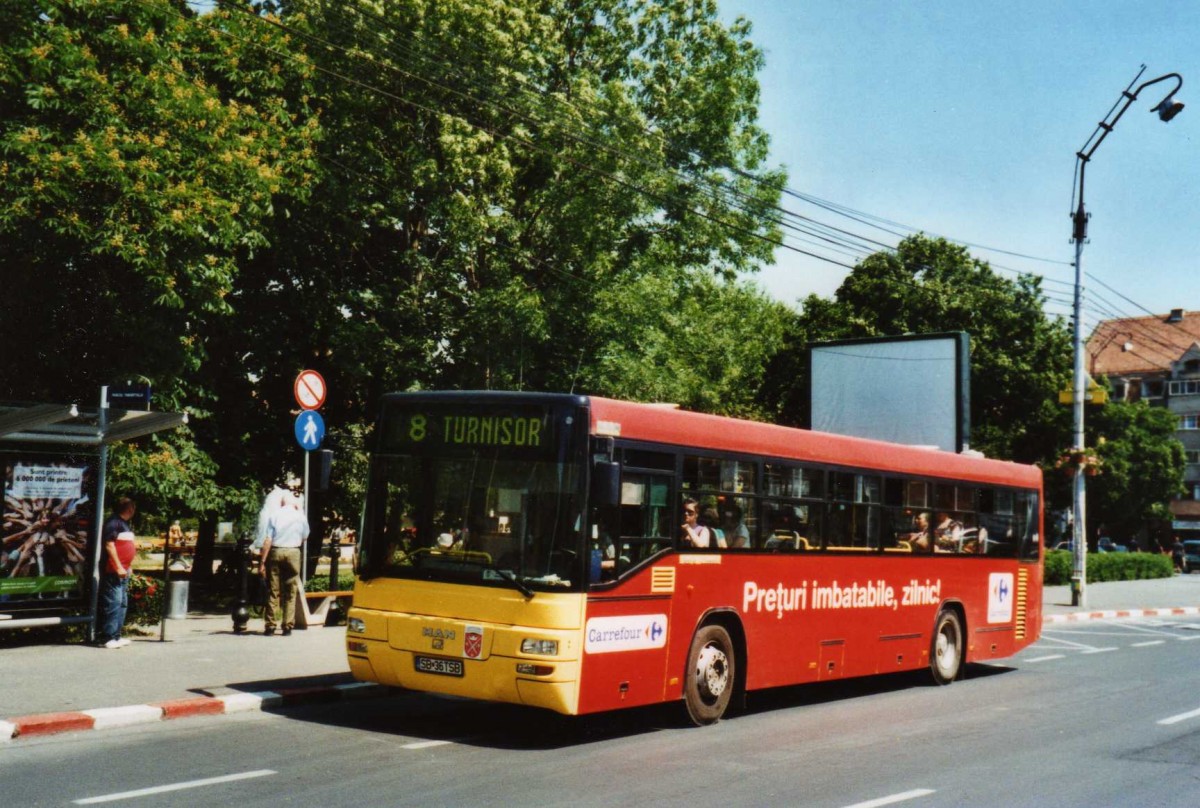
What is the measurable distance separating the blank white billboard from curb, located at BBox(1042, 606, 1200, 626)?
6.65m

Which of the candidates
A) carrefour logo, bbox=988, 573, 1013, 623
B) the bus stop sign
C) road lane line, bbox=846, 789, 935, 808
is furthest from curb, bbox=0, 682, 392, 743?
carrefour logo, bbox=988, 573, 1013, 623

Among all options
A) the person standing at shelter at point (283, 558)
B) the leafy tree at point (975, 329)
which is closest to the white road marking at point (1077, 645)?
the person standing at shelter at point (283, 558)

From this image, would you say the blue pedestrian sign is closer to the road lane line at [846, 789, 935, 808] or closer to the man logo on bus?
the man logo on bus

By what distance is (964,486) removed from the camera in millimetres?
15539

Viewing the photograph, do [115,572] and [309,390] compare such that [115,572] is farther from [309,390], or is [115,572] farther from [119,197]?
[119,197]

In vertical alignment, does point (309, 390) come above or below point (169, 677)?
above

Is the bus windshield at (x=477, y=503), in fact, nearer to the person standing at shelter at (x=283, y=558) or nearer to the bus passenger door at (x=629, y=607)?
the bus passenger door at (x=629, y=607)

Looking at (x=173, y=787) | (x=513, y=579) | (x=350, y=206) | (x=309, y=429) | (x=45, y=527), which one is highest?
(x=350, y=206)

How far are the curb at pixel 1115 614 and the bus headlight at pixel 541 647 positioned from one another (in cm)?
1932

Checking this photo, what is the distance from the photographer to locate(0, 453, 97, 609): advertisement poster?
44.7ft

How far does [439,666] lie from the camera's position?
984 centimetres

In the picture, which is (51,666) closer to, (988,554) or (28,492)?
(28,492)

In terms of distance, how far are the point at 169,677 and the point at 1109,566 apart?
131 feet

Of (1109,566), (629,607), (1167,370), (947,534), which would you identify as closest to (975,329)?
(1109,566)
